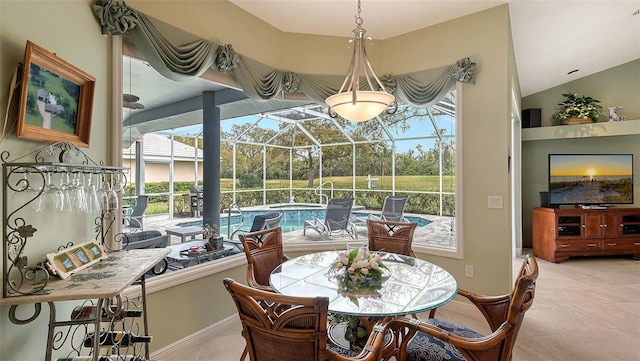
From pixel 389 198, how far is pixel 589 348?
2267 millimetres

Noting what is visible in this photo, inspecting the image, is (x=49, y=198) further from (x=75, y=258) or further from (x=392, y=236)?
(x=392, y=236)

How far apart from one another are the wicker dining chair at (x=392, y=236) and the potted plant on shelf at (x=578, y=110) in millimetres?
4526

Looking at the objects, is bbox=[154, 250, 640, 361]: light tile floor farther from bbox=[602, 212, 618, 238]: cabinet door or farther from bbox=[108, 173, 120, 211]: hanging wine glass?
bbox=[108, 173, 120, 211]: hanging wine glass

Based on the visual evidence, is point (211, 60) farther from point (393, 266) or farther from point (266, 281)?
point (393, 266)

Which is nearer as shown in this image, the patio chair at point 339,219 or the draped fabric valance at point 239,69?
the draped fabric valance at point 239,69

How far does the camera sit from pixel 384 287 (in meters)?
1.86

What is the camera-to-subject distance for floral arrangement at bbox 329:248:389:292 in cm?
181

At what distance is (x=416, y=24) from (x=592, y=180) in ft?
15.0

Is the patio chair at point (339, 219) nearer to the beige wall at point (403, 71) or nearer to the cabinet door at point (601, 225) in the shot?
the beige wall at point (403, 71)

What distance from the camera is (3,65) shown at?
1.30m

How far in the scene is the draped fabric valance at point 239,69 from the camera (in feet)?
6.59

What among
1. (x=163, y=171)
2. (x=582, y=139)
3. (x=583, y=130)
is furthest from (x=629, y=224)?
(x=163, y=171)

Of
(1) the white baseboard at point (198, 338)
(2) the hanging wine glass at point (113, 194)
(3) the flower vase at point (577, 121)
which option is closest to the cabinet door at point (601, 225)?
(3) the flower vase at point (577, 121)

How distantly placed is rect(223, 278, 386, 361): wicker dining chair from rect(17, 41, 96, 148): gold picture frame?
1.21 m
